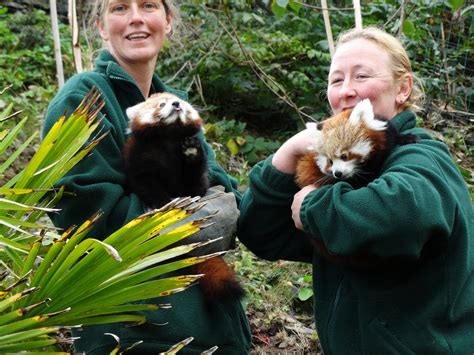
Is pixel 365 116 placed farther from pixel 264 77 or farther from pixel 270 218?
pixel 264 77

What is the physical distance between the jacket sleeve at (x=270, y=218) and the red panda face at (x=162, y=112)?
43cm

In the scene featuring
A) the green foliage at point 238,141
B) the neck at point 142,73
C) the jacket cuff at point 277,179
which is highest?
the neck at point 142,73

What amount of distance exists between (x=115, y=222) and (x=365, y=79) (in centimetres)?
125

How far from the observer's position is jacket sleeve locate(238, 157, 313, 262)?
9.26ft

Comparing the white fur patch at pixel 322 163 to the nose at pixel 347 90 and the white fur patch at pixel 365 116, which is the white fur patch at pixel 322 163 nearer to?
the white fur patch at pixel 365 116

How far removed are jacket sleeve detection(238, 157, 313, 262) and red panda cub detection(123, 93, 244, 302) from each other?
0.80ft

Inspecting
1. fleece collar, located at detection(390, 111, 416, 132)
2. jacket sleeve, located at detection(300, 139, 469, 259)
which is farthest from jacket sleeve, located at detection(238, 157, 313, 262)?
fleece collar, located at detection(390, 111, 416, 132)

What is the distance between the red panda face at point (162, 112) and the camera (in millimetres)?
2908

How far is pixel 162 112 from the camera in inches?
117

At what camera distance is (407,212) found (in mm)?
2203

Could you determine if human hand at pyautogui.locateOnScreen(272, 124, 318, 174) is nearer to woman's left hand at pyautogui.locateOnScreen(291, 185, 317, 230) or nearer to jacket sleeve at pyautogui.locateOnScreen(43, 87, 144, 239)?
woman's left hand at pyautogui.locateOnScreen(291, 185, 317, 230)

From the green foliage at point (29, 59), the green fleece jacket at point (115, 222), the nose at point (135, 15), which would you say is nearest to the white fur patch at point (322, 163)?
the green fleece jacket at point (115, 222)

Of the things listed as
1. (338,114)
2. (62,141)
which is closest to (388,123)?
(338,114)

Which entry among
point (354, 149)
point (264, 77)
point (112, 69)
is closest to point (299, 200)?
point (354, 149)
